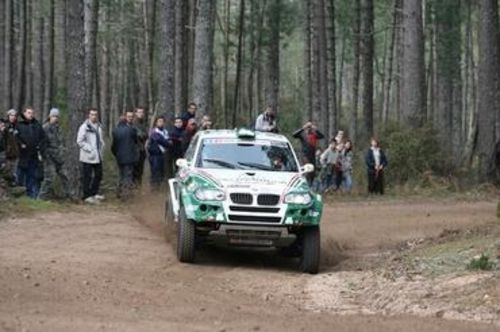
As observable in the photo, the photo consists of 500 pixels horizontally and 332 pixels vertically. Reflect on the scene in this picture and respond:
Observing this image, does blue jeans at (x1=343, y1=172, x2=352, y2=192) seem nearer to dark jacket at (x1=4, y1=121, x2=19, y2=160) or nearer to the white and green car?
dark jacket at (x1=4, y1=121, x2=19, y2=160)

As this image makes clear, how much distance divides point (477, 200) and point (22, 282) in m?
14.5

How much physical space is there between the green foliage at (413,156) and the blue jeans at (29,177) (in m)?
10.2

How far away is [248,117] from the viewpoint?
5819cm

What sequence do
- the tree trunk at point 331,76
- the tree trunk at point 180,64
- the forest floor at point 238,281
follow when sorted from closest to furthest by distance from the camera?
1. the forest floor at point 238,281
2. the tree trunk at point 180,64
3. the tree trunk at point 331,76

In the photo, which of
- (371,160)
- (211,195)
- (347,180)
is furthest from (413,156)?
(211,195)

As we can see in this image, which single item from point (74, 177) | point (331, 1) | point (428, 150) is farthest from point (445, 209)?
point (331, 1)

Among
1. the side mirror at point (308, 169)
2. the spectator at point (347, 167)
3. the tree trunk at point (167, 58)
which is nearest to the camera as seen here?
the side mirror at point (308, 169)

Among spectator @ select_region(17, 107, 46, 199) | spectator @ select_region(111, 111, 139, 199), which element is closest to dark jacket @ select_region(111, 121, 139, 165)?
spectator @ select_region(111, 111, 139, 199)

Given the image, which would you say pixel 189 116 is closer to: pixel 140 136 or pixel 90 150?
pixel 140 136

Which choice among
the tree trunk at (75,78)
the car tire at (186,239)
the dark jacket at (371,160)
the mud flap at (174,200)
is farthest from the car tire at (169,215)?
the dark jacket at (371,160)

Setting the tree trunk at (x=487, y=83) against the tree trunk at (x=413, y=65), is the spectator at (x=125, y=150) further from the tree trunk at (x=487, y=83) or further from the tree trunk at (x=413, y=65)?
the tree trunk at (x=487, y=83)

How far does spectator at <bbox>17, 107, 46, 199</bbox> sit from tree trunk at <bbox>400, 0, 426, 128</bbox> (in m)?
11.2

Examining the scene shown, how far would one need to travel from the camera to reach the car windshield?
1376cm

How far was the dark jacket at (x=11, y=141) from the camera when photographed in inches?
733
